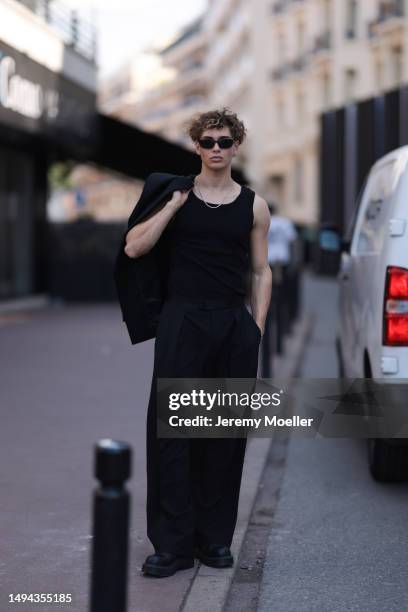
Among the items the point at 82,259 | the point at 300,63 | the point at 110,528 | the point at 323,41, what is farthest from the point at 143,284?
the point at 300,63

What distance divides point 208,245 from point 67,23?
16.7 metres

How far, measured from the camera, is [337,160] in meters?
16.5

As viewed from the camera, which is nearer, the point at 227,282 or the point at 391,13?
the point at 227,282

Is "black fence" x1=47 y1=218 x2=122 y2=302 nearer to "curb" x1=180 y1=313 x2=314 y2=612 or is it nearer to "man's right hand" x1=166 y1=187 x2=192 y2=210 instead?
"curb" x1=180 y1=313 x2=314 y2=612

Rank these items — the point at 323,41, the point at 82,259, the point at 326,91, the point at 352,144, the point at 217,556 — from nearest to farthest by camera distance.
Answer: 1. the point at 217,556
2. the point at 352,144
3. the point at 82,259
4. the point at 323,41
5. the point at 326,91

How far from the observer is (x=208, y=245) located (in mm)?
4359

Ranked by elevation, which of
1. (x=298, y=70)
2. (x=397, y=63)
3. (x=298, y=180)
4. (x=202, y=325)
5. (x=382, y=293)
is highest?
(x=298, y=70)

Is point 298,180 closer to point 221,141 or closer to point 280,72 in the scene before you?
point 280,72

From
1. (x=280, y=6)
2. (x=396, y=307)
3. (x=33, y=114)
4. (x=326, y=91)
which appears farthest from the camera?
(x=280, y=6)

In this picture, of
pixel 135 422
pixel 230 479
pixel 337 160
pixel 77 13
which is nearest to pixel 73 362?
pixel 135 422

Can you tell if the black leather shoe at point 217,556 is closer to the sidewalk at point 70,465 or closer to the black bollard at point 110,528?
the sidewalk at point 70,465

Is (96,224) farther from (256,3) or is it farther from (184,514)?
(256,3)

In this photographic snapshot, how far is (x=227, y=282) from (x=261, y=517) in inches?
67.4

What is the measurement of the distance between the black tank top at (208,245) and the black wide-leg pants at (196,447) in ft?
0.21
